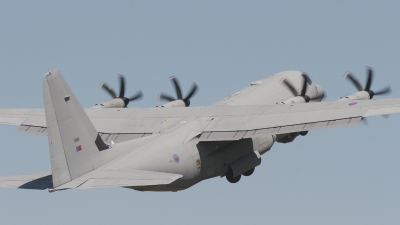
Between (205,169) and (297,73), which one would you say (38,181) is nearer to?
(205,169)

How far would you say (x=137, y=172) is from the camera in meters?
37.3

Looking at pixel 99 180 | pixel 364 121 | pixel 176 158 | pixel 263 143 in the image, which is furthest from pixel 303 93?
pixel 99 180

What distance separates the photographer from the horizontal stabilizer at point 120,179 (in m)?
35.9

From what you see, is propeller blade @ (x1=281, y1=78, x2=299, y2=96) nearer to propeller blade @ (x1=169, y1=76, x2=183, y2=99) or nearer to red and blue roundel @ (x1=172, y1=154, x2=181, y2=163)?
propeller blade @ (x1=169, y1=76, x2=183, y2=99)

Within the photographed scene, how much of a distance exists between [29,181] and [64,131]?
2.54 m

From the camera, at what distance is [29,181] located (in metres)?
36.2

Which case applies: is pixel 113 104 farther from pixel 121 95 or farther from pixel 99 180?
pixel 99 180

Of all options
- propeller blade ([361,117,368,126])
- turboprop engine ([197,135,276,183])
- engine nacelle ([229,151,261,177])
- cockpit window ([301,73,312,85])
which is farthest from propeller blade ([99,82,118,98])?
propeller blade ([361,117,368,126])

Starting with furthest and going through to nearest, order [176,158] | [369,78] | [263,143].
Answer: [369,78] < [263,143] < [176,158]

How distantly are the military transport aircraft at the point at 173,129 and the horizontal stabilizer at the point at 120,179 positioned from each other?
0.14ft

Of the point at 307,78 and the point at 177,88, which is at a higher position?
the point at 177,88

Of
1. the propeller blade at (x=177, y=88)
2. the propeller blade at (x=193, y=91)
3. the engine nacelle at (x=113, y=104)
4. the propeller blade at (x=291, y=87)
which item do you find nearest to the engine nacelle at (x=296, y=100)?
the propeller blade at (x=291, y=87)

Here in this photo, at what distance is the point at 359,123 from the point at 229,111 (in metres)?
7.85

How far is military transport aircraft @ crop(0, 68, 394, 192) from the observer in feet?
120
